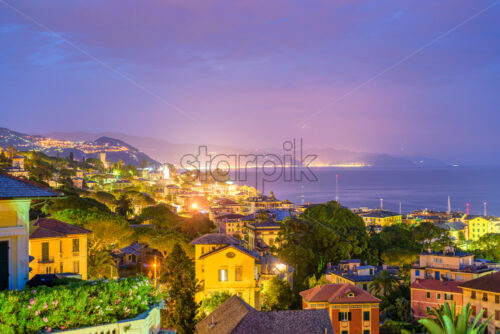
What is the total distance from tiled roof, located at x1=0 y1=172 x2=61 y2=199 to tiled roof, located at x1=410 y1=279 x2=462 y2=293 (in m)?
23.9

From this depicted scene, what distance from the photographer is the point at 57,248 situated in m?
17.1

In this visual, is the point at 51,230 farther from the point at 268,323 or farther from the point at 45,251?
the point at 268,323

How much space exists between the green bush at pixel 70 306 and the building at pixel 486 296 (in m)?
21.6

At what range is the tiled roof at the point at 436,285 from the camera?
24867 millimetres

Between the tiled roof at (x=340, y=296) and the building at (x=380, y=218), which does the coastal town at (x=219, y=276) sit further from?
the building at (x=380, y=218)

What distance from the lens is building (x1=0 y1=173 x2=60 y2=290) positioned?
572 cm

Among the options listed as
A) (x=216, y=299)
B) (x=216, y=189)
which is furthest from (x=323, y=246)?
(x=216, y=189)

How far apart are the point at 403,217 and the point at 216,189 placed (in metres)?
46.8

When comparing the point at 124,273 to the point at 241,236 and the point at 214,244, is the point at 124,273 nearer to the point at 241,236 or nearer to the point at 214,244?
the point at 214,244

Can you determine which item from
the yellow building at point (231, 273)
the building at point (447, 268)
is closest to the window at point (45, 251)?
the yellow building at point (231, 273)

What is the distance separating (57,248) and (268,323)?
919cm

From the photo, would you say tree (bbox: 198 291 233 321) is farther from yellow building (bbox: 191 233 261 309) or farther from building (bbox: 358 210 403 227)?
building (bbox: 358 210 403 227)

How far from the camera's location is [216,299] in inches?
709

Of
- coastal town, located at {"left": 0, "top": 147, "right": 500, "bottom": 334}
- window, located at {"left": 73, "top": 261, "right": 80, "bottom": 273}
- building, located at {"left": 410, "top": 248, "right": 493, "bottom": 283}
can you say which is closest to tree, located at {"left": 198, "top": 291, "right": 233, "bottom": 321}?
coastal town, located at {"left": 0, "top": 147, "right": 500, "bottom": 334}
